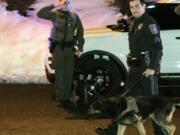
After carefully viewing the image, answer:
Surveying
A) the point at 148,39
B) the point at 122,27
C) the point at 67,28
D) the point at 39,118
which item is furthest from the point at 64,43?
the point at 148,39

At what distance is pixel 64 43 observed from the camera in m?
10.7

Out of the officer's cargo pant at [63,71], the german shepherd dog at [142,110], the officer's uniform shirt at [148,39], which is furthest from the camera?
the officer's cargo pant at [63,71]

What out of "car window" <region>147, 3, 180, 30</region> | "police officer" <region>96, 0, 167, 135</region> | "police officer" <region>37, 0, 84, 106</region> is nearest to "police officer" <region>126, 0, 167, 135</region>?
"police officer" <region>96, 0, 167, 135</region>

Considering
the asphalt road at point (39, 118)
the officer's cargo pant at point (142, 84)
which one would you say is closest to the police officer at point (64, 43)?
the asphalt road at point (39, 118)

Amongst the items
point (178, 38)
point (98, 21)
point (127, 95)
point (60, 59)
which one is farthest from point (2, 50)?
point (127, 95)

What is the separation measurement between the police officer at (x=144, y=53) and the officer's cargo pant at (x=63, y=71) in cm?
302

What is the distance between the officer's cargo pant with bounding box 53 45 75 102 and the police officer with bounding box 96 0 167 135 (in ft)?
9.89

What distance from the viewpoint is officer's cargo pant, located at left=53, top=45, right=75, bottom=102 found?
10.8 metres

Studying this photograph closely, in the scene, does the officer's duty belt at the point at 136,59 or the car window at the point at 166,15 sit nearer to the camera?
the officer's duty belt at the point at 136,59

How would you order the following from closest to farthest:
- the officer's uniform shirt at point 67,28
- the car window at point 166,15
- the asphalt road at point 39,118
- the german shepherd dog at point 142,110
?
the german shepherd dog at point 142,110, the asphalt road at point 39,118, the officer's uniform shirt at point 67,28, the car window at point 166,15

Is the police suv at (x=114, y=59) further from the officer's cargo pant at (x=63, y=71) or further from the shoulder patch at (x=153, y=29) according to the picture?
the shoulder patch at (x=153, y=29)

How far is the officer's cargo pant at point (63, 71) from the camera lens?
35.3ft

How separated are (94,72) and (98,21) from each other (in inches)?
244

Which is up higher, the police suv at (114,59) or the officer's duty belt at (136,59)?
the officer's duty belt at (136,59)
